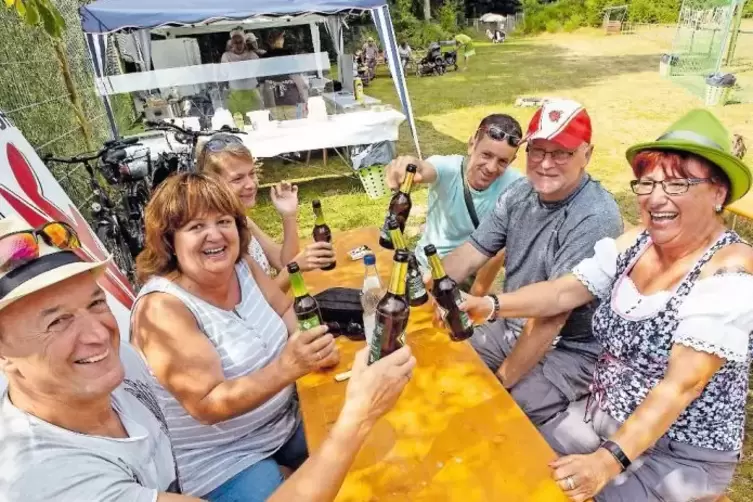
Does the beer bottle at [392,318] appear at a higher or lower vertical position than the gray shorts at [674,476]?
higher

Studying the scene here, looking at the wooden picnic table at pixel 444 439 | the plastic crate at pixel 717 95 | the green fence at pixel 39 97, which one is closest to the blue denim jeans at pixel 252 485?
the wooden picnic table at pixel 444 439

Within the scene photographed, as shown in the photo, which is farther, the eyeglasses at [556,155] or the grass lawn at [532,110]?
the grass lawn at [532,110]

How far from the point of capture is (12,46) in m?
5.37

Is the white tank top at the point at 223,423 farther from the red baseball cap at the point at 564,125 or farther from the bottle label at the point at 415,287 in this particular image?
the red baseball cap at the point at 564,125

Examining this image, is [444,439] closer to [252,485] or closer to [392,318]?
[392,318]

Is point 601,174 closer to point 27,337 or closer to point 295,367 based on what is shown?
point 295,367

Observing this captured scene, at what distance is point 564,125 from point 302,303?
1.52 metres

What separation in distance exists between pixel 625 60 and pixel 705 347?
21.0 metres

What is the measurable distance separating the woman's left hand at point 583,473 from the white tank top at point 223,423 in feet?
3.94

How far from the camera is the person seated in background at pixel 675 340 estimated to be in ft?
5.58

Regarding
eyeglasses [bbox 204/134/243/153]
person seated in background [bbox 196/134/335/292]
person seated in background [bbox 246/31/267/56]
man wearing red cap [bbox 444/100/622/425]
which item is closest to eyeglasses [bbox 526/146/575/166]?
man wearing red cap [bbox 444/100/622/425]

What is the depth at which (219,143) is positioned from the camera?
3.30 metres

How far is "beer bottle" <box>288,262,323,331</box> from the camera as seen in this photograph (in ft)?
6.78

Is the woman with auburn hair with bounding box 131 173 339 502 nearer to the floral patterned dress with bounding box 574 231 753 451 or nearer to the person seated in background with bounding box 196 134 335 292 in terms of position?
the person seated in background with bounding box 196 134 335 292
